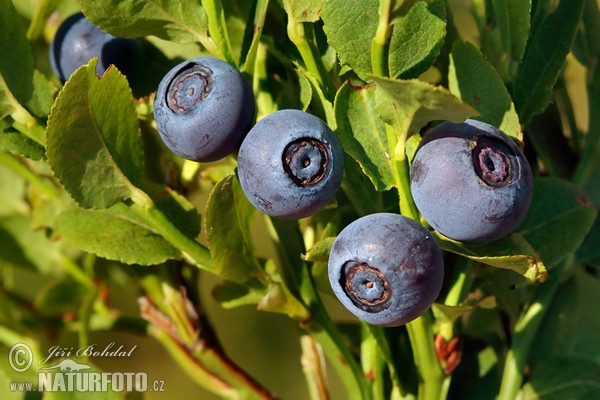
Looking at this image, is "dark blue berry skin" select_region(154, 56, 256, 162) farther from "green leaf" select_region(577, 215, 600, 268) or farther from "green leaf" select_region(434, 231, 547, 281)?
"green leaf" select_region(577, 215, 600, 268)

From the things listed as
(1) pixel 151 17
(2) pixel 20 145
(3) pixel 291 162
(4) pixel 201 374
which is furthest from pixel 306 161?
(4) pixel 201 374

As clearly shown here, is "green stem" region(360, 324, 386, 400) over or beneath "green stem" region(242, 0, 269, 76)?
beneath

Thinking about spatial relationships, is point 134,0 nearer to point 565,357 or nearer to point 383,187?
point 383,187

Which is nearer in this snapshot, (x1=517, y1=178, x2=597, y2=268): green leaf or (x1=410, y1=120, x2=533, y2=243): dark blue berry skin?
(x1=410, y1=120, x2=533, y2=243): dark blue berry skin

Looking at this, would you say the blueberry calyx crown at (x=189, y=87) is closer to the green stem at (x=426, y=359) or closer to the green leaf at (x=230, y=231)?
the green leaf at (x=230, y=231)

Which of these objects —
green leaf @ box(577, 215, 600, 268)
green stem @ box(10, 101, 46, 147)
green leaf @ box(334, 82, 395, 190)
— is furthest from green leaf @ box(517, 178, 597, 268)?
green stem @ box(10, 101, 46, 147)

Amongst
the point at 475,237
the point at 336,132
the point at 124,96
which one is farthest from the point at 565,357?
the point at 124,96

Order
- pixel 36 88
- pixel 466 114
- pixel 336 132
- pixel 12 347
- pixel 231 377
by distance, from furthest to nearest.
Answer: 1. pixel 12 347
2. pixel 231 377
3. pixel 36 88
4. pixel 336 132
5. pixel 466 114
